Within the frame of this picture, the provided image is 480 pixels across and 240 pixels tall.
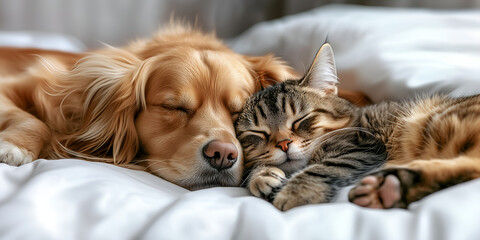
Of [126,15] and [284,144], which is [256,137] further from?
[126,15]

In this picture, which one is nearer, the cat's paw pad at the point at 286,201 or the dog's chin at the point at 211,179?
the cat's paw pad at the point at 286,201

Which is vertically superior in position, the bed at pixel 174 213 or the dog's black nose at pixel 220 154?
the bed at pixel 174 213

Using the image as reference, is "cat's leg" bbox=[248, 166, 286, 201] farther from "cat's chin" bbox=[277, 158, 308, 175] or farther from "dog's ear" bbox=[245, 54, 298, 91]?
"dog's ear" bbox=[245, 54, 298, 91]

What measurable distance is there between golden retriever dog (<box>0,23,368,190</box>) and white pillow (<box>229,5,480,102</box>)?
0.43m

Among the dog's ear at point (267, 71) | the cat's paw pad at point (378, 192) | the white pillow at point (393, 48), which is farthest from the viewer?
the dog's ear at point (267, 71)

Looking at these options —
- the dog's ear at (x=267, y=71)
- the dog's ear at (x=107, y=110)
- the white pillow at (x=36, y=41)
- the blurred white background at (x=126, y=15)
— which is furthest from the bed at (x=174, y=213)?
the blurred white background at (x=126, y=15)

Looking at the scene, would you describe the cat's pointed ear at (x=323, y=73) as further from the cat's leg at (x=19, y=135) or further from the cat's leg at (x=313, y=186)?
the cat's leg at (x=19, y=135)

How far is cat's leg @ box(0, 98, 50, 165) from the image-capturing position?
125cm

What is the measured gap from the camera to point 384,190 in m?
0.94

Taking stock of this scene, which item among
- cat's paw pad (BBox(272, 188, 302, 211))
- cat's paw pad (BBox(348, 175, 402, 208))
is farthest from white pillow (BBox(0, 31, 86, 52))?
cat's paw pad (BBox(348, 175, 402, 208))

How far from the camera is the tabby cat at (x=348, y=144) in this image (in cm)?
96

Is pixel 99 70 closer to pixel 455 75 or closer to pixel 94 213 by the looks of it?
pixel 94 213

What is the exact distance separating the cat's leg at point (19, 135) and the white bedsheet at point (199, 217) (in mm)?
324

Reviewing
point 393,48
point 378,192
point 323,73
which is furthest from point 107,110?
point 393,48
